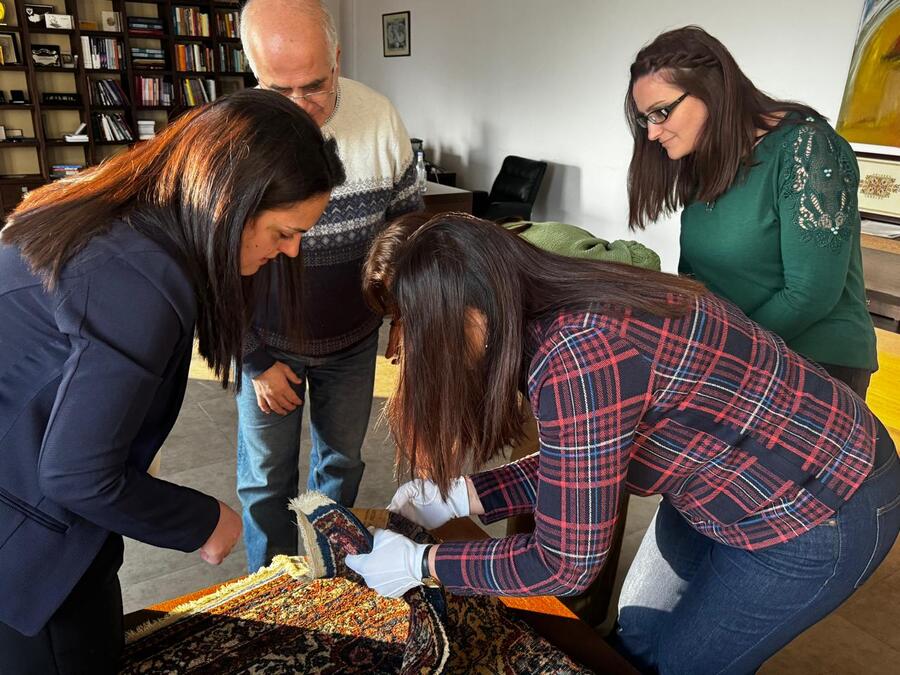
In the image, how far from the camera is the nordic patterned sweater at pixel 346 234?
1.47 m

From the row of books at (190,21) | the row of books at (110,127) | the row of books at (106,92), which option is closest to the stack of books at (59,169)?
the row of books at (110,127)

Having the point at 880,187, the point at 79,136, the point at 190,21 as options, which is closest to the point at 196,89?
the point at 190,21

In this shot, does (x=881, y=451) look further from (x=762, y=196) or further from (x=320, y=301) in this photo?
(x=320, y=301)

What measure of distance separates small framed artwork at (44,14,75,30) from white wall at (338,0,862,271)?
292 centimetres

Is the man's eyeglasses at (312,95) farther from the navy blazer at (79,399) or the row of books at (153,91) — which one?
the row of books at (153,91)

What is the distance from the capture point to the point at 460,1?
235 inches

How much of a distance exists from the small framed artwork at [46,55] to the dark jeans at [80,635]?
5.84m

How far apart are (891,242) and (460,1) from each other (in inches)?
168

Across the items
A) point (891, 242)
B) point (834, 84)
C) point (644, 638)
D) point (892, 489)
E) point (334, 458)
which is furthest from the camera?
point (834, 84)

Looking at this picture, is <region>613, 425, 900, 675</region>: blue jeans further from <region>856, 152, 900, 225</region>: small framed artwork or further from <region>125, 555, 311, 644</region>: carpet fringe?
<region>856, 152, 900, 225</region>: small framed artwork

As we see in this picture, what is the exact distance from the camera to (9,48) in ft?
17.7

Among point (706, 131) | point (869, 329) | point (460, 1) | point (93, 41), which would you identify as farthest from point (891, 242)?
point (93, 41)

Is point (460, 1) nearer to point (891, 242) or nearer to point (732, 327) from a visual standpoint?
point (891, 242)

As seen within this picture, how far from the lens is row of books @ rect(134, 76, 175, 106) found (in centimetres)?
607
